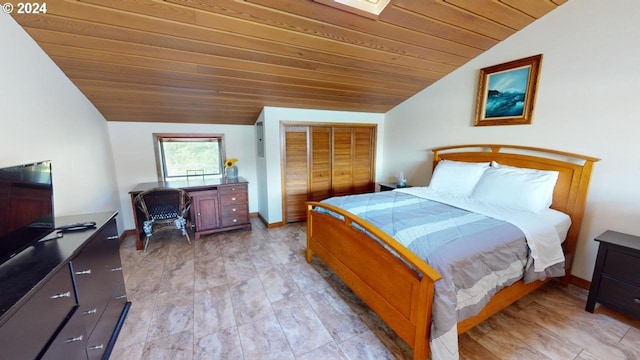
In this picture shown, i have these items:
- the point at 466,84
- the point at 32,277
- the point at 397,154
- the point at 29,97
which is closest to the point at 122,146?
the point at 29,97

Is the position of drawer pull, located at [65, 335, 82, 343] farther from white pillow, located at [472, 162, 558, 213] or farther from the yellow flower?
white pillow, located at [472, 162, 558, 213]

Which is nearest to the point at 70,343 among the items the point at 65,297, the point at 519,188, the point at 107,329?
the point at 65,297

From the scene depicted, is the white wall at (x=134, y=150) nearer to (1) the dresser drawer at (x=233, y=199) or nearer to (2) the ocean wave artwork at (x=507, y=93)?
(1) the dresser drawer at (x=233, y=199)

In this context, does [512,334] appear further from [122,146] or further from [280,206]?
[122,146]

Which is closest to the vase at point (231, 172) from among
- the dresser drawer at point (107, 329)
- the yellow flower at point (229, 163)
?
the yellow flower at point (229, 163)

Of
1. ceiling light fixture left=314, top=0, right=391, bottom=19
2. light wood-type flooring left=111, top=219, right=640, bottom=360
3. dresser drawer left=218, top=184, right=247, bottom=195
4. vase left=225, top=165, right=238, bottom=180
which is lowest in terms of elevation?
light wood-type flooring left=111, top=219, right=640, bottom=360

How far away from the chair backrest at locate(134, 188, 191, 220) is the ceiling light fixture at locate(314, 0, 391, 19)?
8.57 feet

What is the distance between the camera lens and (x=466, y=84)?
3033mm

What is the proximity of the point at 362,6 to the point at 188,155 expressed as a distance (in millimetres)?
3155

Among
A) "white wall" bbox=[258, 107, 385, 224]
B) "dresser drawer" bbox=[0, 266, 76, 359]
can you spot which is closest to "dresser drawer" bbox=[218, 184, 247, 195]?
"white wall" bbox=[258, 107, 385, 224]

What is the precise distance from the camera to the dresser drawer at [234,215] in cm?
347

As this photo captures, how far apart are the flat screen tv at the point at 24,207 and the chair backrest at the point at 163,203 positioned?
1.55 metres

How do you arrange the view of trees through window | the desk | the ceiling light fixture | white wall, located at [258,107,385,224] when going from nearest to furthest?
the ceiling light fixture < the desk < white wall, located at [258,107,385,224] < the view of trees through window

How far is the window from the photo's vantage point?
3.61 meters
